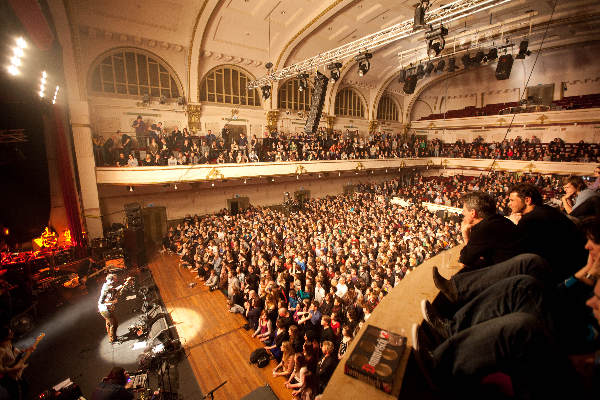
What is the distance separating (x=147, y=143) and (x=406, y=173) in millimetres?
19722

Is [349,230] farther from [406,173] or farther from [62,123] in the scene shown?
[406,173]

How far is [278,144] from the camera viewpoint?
46.3 feet

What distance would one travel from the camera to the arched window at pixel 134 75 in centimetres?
1120

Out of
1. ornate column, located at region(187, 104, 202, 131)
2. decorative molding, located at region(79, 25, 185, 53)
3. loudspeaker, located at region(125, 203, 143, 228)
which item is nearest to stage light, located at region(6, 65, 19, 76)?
loudspeaker, located at region(125, 203, 143, 228)

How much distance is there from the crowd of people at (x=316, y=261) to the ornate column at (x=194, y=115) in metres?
4.71

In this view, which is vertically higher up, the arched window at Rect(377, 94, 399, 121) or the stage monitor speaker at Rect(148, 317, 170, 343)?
the arched window at Rect(377, 94, 399, 121)

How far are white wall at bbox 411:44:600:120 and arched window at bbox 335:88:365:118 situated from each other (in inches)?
278

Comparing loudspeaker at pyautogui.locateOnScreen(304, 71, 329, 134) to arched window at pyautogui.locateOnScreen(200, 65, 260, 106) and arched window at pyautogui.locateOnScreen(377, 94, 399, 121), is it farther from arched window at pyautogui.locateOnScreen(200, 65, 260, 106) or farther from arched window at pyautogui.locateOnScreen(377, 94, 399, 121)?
arched window at pyautogui.locateOnScreen(377, 94, 399, 121)

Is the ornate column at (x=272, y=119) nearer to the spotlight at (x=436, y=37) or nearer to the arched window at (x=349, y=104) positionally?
the arched window at (x=349, y=104)

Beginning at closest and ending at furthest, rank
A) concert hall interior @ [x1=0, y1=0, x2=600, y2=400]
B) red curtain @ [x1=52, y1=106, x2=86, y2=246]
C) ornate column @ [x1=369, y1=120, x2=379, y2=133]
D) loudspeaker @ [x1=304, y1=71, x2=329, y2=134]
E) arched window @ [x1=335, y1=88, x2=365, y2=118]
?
concert hall interior @ [x1=0, y1=0, x2=600, y2=400], red curtain @ [x1=52, y1=106, x2=86, y2=246], loudspeaker @ [x1=304, y1=71, x2=329, y2=134], arched window @ [x1=335, y1=88, x2=365, y2=118], ornate column @ [x1=369, y1=120, x2=379, y2=133]

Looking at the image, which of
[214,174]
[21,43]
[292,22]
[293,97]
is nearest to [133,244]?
[214,174]

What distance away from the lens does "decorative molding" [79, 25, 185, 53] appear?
10414 mm

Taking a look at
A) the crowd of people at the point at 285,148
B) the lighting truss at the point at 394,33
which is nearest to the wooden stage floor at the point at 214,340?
the crowd of people at the point at 285,148

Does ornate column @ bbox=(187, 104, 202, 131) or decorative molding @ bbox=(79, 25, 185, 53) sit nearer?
decorative molding @ bbox=(79, 25, 185, 53)
